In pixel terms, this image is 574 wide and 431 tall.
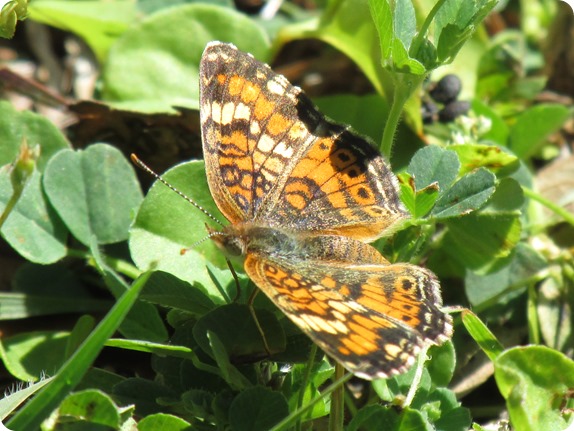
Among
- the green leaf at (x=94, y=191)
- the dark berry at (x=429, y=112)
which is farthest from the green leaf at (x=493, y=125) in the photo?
the green leaf at (x=94, y=191)


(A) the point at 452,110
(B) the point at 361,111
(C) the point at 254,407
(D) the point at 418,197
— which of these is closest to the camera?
(C) the point at 254,407

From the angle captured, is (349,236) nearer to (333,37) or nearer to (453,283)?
(453,283)

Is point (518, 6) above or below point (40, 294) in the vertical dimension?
above

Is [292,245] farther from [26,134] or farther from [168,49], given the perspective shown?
[168,49]

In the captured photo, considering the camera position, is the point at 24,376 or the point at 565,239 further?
the point at 565,239

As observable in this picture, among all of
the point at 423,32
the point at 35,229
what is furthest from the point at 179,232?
the point at 423,32

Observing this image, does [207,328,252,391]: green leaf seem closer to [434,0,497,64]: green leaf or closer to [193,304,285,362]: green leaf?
[193,304,285,362]: green leaf

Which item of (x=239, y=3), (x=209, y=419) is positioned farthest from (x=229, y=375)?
(x=239, y=3)
